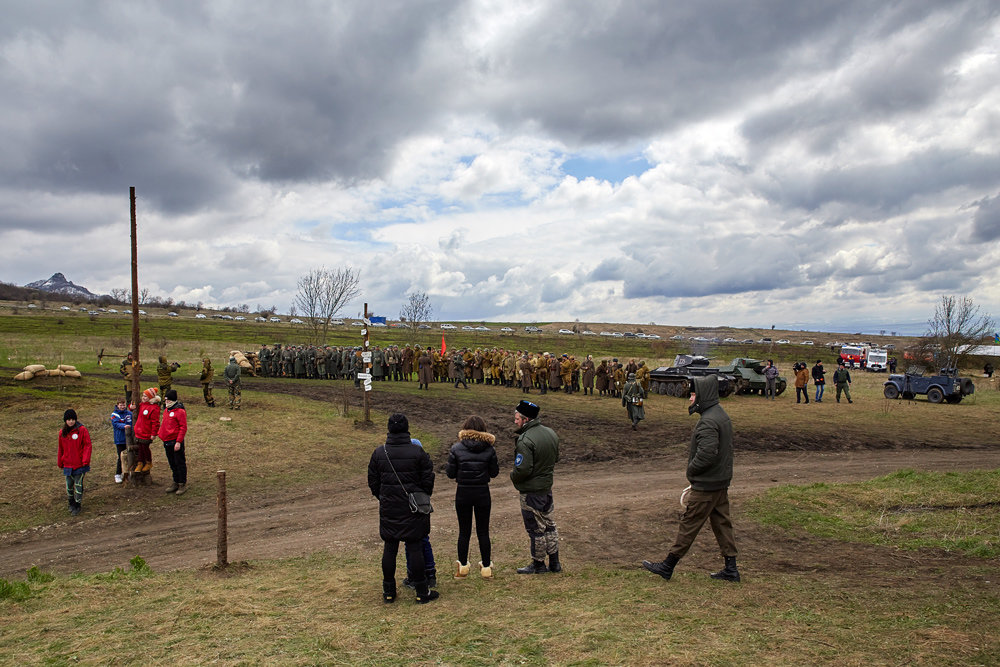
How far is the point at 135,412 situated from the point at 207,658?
8.99 m

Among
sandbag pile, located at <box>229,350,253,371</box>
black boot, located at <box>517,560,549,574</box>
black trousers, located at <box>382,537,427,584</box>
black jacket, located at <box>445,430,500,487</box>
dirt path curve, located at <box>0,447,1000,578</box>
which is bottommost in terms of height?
dirt path curve, located at <box>0,447,1000,578</box>

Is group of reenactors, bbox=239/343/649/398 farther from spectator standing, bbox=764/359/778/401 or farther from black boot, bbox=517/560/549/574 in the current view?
black boot, bbox=517/560/549/574

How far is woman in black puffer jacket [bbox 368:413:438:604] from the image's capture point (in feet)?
19.3

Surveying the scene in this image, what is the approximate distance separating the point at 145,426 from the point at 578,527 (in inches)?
327

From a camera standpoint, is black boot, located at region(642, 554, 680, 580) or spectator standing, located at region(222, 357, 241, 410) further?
spectator standing, located at region(222, 357, 241, 410)

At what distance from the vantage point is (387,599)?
19.6ft

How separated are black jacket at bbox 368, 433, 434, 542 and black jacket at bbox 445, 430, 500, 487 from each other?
390 millimetres

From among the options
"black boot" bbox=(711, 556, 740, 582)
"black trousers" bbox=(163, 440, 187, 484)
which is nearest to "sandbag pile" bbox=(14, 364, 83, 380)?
"black trousers" bbox=(163, 440, 187, 484)

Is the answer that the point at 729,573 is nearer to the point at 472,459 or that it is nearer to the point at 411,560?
the point at 472,459

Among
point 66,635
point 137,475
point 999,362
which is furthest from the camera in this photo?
point 999,362

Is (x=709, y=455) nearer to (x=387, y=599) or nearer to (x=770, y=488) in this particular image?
(x=387, y=599)

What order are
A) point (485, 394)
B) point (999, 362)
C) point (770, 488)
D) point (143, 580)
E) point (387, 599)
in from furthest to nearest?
point (999, 362), point (485, 394), point (770, 488), point (143, 580), point (387, 599)

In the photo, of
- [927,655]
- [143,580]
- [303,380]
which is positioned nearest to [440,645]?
[927,655]

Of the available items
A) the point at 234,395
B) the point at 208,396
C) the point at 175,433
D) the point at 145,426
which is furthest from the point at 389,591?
the point at 208,396
